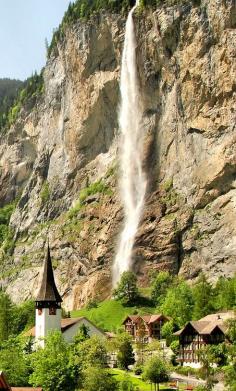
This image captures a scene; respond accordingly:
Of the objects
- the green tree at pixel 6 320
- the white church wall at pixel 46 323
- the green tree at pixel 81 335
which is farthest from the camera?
the green tree at pixel 6 320

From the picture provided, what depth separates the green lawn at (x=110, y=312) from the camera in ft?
365

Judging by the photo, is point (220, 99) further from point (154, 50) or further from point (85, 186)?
point (85, 186)

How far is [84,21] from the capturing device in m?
160

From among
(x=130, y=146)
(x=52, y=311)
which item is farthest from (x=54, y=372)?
(x=130, y=146)

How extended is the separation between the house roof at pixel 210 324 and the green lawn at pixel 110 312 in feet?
78.4

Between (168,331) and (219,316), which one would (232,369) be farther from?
(168,331)

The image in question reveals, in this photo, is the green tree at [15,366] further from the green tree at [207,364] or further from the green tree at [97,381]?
the green tree at [207,364]

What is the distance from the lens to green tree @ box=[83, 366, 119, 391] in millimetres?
64562

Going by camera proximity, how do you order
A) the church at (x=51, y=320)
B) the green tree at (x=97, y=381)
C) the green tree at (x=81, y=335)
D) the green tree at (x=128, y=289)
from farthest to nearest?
the green tree at (x=128, y=289)
the church at (x=51, y=320)
the green tree at (x=81, y=335)
the green tree at (x=97, y=381)

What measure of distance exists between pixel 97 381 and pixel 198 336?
2177 cm

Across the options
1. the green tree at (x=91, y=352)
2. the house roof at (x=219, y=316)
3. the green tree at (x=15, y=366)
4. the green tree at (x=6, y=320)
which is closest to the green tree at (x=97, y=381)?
the green tree at (x=15, y=366)

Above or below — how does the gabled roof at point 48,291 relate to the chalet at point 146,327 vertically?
above

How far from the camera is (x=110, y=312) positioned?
118m

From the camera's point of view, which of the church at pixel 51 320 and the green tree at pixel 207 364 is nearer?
the green tree at pixel 207 364
